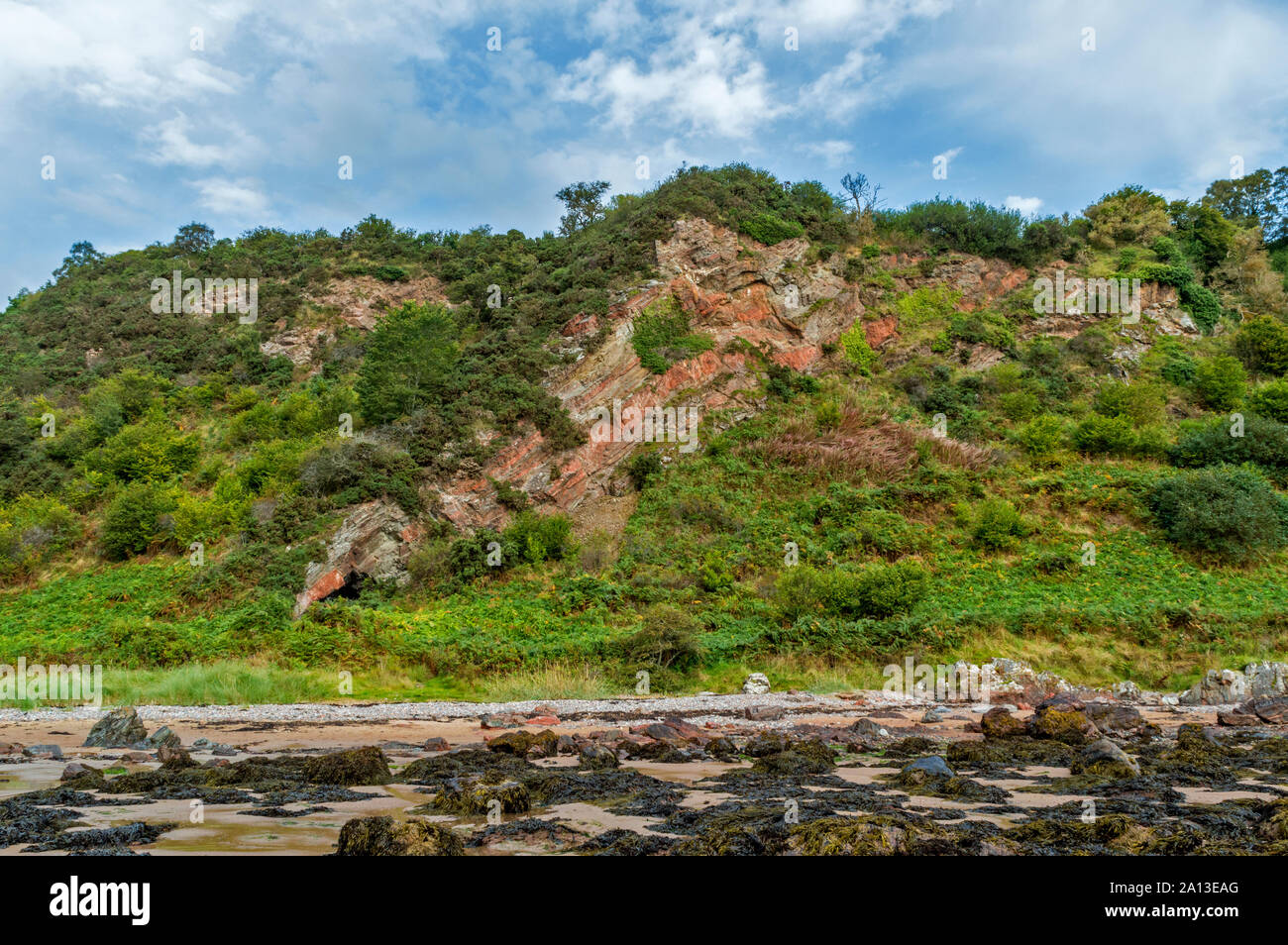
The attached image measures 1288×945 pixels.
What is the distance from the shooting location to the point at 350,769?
8.39m

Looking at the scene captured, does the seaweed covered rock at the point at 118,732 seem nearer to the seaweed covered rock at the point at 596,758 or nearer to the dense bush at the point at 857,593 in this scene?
the seaweed covered rock at the point at 596,758

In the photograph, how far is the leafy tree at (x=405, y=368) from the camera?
112ft

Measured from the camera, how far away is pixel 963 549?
91.9 feet

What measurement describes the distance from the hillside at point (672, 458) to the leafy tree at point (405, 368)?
180 millimetres

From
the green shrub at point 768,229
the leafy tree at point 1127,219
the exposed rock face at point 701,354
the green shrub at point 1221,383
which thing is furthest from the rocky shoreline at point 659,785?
the leafy tree at point 1127,219

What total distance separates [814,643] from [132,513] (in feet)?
95.6

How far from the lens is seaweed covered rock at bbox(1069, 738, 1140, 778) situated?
8.34 m

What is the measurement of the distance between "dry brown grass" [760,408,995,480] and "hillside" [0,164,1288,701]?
23 cm

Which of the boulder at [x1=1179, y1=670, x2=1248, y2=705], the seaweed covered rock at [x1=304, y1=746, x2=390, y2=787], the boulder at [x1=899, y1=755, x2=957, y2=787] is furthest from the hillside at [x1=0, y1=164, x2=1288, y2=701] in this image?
the boulder at [x1=899, y1=755, x2=957, y2=787]

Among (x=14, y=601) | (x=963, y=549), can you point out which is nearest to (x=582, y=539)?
(x=963, y=549)

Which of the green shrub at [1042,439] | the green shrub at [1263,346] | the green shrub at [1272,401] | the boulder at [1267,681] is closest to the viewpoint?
the boulder at [1267,681]

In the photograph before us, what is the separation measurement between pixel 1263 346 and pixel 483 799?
181 ft
